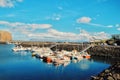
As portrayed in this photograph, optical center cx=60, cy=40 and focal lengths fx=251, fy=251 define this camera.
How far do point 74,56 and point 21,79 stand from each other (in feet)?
125

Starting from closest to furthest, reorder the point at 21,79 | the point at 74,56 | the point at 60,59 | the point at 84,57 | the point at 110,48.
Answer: the point at 21,79
the point at 60,59
the point at 74,56
the point at 84,57
the point at 110,48

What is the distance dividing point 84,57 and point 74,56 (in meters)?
6.61

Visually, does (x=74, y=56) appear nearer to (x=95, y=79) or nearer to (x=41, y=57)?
(x=41, y=57)

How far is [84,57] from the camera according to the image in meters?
84.5

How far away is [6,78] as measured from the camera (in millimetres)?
43438

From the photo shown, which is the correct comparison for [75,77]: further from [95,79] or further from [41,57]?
[41,57]

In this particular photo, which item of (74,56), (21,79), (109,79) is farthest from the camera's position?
(74,56)

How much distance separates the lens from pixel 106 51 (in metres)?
95.5

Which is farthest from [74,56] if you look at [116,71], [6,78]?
[116,71]

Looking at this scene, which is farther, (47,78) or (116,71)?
(47,78)

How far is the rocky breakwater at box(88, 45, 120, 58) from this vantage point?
298ft

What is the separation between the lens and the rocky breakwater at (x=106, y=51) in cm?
9075

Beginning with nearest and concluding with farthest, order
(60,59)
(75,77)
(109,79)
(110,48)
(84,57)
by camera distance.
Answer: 1. (109,79)
2. (75,77)
3. (60,59)
4. (84,57)
5. (110,48)

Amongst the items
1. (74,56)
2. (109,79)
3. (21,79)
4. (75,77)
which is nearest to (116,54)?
(74,56)
